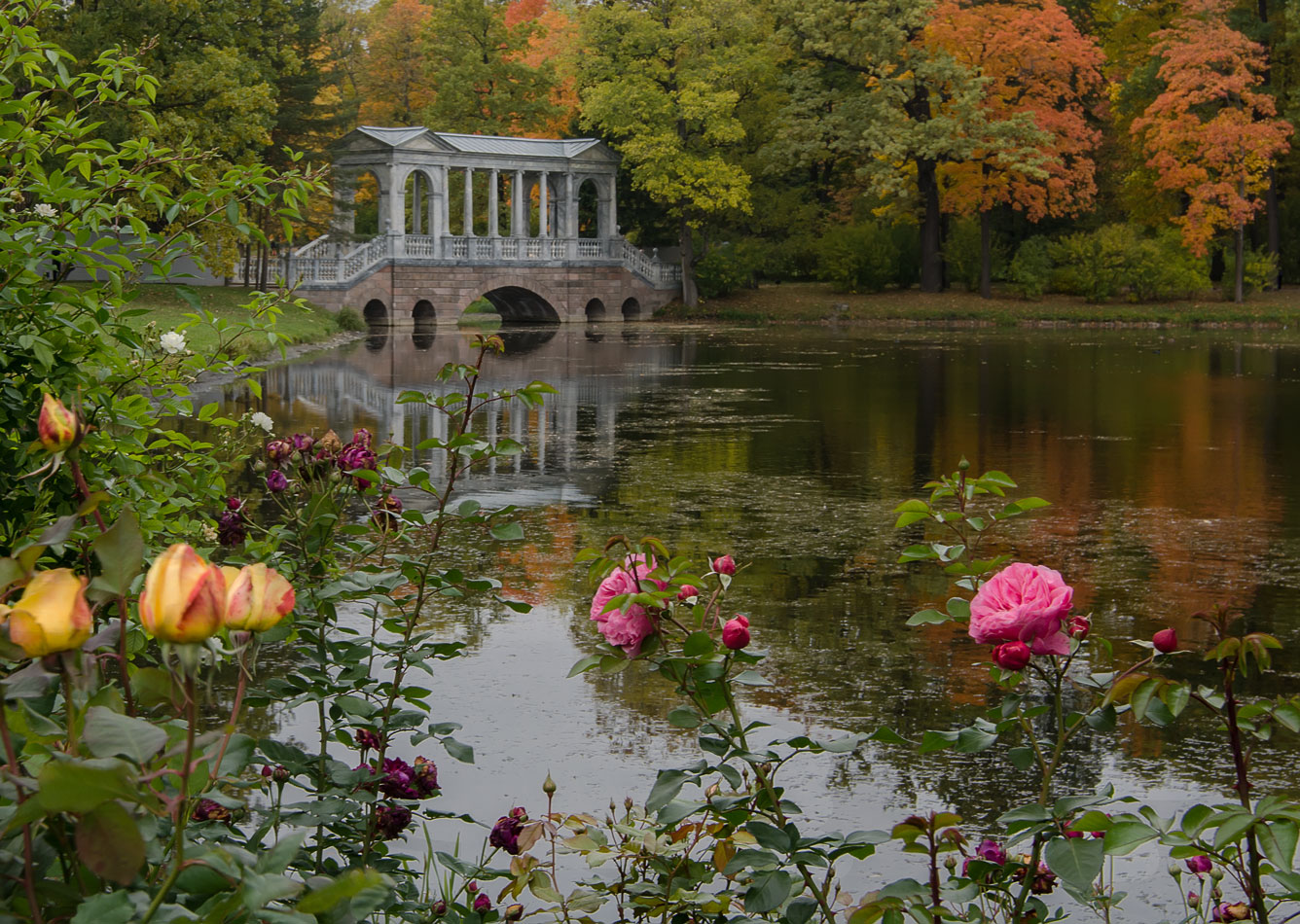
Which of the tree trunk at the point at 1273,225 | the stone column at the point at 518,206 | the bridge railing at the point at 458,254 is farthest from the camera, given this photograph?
the stone column at the point at 518,206

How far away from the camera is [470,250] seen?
46625mm

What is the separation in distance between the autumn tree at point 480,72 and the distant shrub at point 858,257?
1427 cm

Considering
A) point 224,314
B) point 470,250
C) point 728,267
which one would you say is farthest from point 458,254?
point 224,314

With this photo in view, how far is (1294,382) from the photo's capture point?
2216 centimetres

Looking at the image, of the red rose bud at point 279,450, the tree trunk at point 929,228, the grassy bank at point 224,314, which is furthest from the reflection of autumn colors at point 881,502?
the tree trunk at point 929,228

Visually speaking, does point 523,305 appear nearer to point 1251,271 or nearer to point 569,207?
point 569,207

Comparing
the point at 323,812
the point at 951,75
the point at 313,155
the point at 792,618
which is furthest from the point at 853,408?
the point at 313,155

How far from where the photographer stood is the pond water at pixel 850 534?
541cm

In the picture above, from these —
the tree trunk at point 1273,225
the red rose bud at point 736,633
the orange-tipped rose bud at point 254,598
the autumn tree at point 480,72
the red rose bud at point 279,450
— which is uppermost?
the autumn tree at point 480,72

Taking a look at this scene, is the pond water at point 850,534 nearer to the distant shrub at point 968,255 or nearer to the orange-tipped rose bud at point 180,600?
the orange-tipped rose bud at point 180,600

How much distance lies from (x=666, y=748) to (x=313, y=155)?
136 ft

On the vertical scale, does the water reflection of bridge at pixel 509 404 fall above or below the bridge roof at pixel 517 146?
below

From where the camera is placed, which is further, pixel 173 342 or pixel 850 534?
pixel 850 534

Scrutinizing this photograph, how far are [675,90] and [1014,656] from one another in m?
47.1
